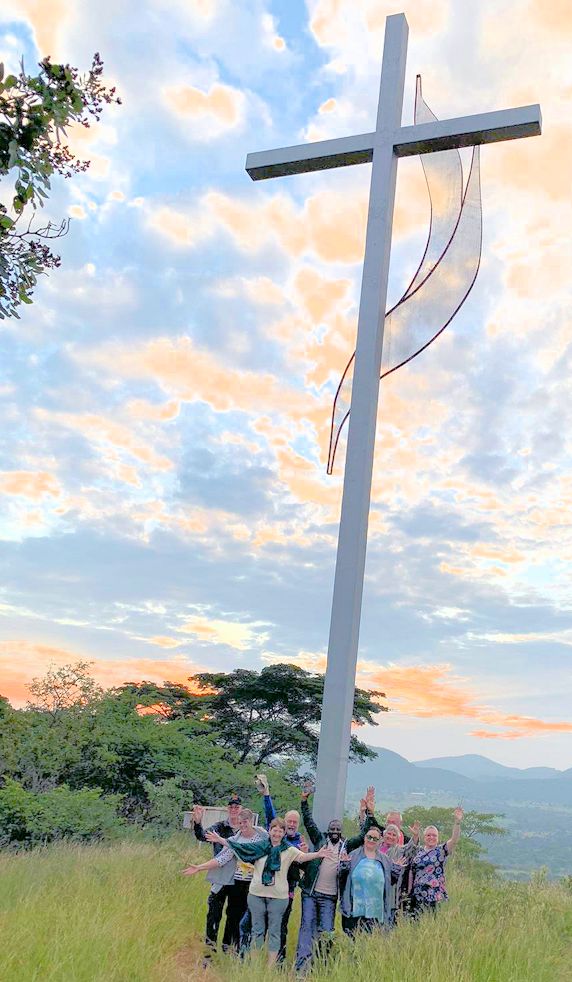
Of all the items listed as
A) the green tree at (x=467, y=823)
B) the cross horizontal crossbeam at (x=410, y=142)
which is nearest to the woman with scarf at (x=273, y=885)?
the cross horizontal crossbeam at (x=410, y=142)

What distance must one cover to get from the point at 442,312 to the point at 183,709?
21.0 metres

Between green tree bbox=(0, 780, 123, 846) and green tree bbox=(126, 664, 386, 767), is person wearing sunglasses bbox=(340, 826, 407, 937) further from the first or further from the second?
green tree bbox=(126, 664, 386, 767)

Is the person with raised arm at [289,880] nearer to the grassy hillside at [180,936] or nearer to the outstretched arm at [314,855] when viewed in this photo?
the outstretched arm at [314,855]

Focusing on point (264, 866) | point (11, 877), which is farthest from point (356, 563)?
point (11, 877)

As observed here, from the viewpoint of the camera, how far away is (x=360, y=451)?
9.23 m

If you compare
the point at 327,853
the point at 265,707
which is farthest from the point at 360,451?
the point at 265,707

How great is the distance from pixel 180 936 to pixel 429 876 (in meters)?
2.51

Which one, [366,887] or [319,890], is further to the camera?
[319,890]

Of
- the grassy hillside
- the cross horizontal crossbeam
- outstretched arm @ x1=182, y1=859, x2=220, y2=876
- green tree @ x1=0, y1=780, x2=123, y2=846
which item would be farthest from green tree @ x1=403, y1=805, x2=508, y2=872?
the cross horizontal crossbeam

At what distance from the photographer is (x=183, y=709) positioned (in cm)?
2850

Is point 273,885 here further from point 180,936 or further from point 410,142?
point 410,142

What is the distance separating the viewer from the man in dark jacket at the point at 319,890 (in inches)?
317

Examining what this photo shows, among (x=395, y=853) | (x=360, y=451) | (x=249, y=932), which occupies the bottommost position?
(x=249, y=932)

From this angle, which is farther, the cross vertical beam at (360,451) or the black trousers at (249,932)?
the cross vertical beam at (360,451)
